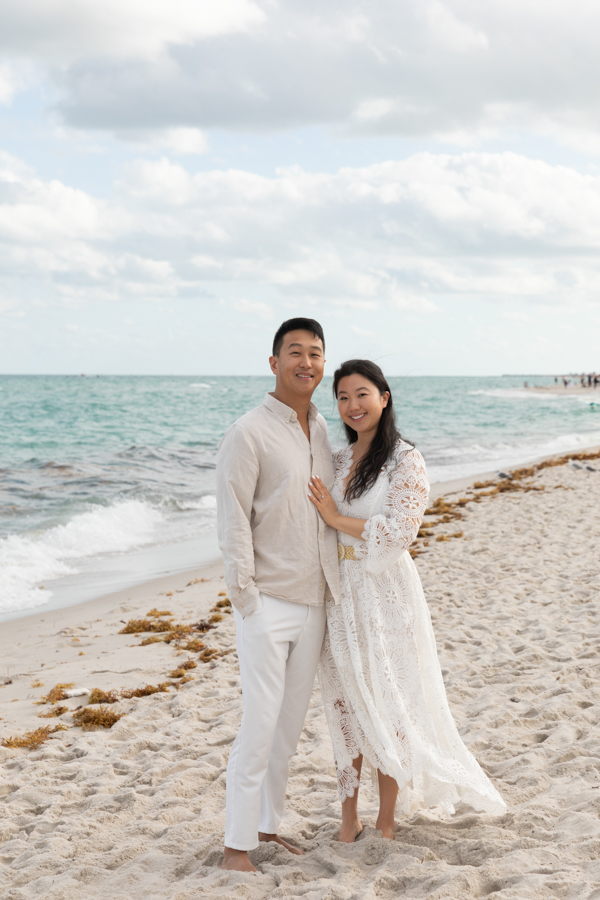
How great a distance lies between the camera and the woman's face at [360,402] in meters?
3.24

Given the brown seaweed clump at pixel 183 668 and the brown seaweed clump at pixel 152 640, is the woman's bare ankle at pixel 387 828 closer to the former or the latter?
the brown seaweed clump at pixel 183 668

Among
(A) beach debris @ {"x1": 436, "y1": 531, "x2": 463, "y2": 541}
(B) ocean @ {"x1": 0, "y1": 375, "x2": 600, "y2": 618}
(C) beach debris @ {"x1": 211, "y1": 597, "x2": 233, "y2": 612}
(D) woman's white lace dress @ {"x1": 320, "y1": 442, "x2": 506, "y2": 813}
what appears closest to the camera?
(D) woman's white lace dress @ {"x1": 320, "y1": 442, "x2": 506, "y2": 813}

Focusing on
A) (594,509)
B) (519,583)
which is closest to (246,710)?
(519,583)

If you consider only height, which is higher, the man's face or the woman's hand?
the man's face

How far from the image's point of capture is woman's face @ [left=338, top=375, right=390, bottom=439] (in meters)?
3.24

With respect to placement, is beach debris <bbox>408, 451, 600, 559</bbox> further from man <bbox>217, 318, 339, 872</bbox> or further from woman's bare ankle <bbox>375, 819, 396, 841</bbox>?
man <bbox>217, 318, 339, 872</bbox>

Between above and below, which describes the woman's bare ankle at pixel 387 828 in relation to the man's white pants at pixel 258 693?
below

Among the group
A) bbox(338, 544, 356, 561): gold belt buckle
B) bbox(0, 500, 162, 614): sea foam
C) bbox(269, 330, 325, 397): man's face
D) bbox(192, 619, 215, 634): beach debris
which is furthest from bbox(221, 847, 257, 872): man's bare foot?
bbox(0, 500, 162, 614): sea foam

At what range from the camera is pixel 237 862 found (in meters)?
3.00

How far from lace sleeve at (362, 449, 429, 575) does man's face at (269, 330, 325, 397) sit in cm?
55

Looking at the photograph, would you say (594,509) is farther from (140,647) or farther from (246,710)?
(246,710)

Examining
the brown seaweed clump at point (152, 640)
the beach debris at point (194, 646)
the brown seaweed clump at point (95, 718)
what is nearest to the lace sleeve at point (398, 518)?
the brown seaweed clump at point (95, 718)

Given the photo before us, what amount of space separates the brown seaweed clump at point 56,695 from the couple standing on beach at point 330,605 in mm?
2499

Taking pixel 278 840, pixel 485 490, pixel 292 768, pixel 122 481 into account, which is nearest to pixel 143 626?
pixel 292 768
